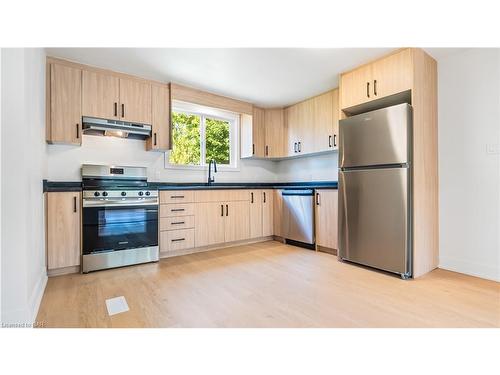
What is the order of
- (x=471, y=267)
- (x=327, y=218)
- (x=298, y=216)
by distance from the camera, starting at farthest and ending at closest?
(x=298, y=216), (x=327, y=218), (x=471, y=267)

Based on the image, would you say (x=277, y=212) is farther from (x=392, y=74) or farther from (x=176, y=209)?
(x=392, y=74)

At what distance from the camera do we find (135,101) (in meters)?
2.96

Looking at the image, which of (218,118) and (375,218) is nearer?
(375,218)

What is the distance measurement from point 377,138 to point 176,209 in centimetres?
237

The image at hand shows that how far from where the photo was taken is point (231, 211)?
3510mm

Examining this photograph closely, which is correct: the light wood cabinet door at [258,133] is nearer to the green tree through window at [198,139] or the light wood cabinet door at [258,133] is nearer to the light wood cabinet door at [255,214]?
the green tree through window at [198,139]

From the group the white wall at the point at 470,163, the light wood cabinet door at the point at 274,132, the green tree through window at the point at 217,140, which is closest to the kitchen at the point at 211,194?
the white wall at the point at 470,163

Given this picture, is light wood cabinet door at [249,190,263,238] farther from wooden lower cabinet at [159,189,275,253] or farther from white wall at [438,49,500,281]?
white wall at [438,49,500,281]

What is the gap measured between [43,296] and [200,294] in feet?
3.95

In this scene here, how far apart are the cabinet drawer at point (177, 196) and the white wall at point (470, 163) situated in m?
2.83

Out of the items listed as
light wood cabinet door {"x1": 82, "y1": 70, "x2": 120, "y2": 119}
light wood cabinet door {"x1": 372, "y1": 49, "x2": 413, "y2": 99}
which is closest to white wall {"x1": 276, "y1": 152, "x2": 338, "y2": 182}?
light wood cabinet door {"x1": 372, "y1": 49, "x2": 413, "y2": 99}

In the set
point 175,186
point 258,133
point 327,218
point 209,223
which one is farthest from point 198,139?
point 327,218
